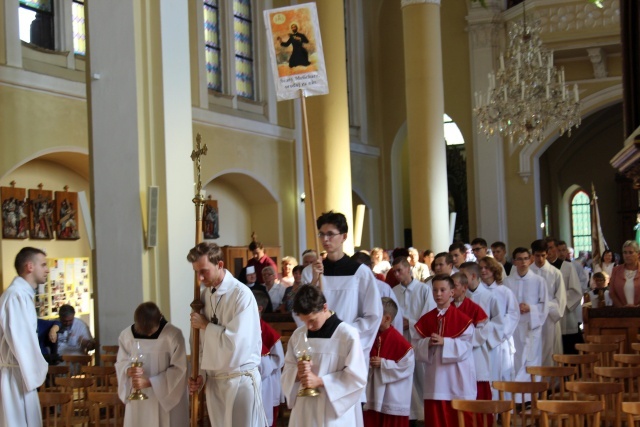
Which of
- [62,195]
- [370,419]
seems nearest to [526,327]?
[370,419]

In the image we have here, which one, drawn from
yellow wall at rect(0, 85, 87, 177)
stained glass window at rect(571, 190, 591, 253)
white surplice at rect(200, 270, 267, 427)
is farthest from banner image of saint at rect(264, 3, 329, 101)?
stained glass window at rect(571, 190, 591, 253)

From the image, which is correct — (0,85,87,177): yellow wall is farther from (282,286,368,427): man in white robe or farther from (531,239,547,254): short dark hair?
(282,286,368,427): man in white robe

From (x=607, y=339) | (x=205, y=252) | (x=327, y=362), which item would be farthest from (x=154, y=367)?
(x=607, y=339)

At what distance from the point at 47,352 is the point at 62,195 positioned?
16.0 feet

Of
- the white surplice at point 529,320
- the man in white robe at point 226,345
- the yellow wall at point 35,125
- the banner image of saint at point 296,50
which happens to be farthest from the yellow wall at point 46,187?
the man in white robe at point 226,345

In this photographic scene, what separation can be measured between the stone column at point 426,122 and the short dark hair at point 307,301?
38.1 feet

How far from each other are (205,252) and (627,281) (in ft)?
23.6

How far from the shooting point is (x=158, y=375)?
6.29 meters

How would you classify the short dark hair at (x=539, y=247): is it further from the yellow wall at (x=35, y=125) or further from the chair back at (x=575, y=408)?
the yellow wall at (x=35, y=125)

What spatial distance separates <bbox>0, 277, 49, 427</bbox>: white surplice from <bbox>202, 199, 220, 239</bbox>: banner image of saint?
35.8 ft

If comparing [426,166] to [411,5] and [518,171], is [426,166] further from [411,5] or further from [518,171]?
[518,171]

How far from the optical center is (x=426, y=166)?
16859 millimetres

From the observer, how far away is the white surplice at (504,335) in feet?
30.3

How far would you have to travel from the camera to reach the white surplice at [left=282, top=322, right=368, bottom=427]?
5.46 meters
